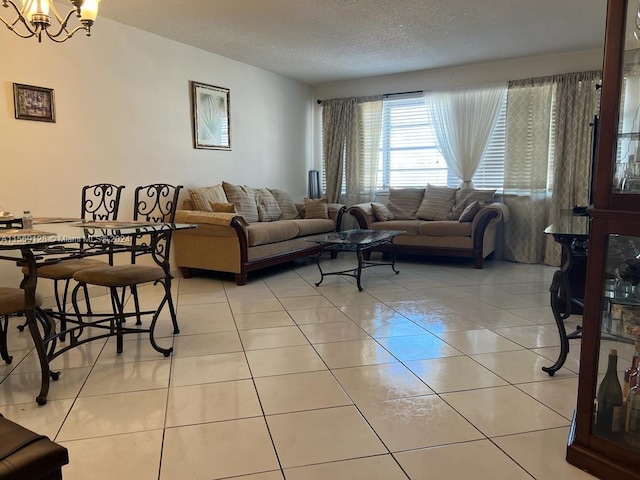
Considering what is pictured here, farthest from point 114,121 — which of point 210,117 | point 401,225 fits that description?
point 401,225

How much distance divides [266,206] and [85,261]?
2758 mm

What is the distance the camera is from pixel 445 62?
545 cm

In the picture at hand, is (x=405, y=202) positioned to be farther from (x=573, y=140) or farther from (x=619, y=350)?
(x=619, y=350)

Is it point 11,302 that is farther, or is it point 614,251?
point 11,302

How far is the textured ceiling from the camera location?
3.62 m

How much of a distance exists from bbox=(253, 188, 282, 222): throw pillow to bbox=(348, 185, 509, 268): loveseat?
3.10 ft

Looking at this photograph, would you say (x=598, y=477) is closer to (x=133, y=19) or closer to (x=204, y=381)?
(x=204, y=381)

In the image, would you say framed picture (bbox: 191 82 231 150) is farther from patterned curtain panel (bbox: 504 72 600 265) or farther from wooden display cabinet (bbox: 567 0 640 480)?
wooden display cabinet (bbox: 567 0 640 480)

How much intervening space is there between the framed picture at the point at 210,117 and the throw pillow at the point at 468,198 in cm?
287

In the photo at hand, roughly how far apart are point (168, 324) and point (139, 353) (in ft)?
1.66

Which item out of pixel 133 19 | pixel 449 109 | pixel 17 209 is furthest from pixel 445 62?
pixel 17 209

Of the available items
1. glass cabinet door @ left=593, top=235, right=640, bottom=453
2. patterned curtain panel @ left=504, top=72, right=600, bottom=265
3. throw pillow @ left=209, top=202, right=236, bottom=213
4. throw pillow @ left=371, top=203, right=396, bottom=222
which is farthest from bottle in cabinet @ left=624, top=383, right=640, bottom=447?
throw pillow @ left=371, top=203, right=396, bottom=222

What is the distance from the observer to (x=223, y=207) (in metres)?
4.48

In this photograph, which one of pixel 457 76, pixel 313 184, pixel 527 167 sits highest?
pixel 457 76
